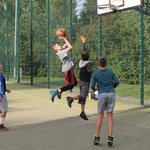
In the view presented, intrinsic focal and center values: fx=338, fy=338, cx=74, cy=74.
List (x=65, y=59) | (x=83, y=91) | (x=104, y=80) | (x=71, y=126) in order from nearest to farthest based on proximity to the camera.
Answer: (x=104, y=80)
(x=65, y=59)
(x=71, y=126)
(x=83, y=91)

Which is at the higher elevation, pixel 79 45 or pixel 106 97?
pixel 79 45

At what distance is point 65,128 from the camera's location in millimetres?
7047

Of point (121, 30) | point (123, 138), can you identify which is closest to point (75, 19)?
point (121, 30)

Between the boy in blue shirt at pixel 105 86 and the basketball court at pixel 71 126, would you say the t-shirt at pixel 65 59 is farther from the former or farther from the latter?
the boy in blue shirt at pixel 105 86

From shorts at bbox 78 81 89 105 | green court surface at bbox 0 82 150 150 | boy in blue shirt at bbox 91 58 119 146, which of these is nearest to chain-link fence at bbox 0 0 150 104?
green court surface at bbox 0 82 150 150

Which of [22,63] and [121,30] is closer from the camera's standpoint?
[121,30]

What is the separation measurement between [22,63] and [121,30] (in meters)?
7.83

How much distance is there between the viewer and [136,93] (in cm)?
1381

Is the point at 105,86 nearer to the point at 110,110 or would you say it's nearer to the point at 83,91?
the point at 110,110

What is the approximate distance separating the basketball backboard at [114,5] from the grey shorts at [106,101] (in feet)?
8.77

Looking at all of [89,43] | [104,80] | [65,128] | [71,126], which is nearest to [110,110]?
[104,80]

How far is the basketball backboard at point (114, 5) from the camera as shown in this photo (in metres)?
7.45

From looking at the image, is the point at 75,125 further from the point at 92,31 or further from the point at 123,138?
the point at 92,31

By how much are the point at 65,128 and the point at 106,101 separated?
5.81 ft
